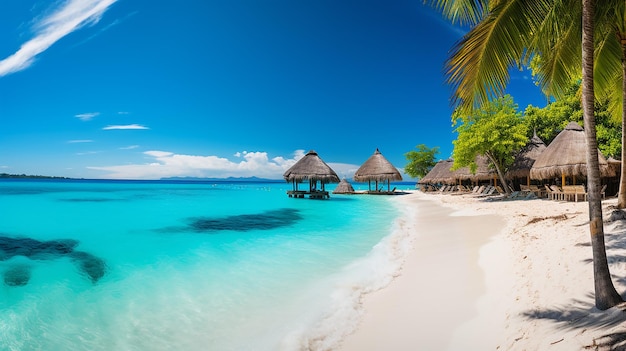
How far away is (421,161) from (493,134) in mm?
26845

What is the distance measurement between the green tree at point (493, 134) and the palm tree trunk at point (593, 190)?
543 inches

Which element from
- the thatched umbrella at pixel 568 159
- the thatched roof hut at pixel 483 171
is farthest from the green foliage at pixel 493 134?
the thatched roof hut at pixel 483 171

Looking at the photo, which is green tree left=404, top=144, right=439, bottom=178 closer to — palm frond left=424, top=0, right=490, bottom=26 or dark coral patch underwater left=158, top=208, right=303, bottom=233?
dark coral patch underwater left=158, top=208, right=303, bottom=233

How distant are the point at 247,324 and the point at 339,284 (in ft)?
5.79

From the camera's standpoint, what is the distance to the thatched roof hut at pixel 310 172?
2486 centimetres

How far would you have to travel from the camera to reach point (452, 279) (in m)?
4.69

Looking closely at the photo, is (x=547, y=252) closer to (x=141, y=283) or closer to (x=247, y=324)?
(x=247, y=324)

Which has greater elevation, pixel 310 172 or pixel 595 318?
pixel 310 172

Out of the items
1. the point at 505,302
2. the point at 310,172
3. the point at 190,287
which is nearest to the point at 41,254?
the point at 190,287

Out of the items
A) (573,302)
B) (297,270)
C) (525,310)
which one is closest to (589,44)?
(573,302)

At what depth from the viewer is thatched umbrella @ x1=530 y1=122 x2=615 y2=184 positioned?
13164 mm

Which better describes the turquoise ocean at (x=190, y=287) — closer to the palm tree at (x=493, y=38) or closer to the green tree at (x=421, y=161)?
the palm tree at (x=493, y=38)

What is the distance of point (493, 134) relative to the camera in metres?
15.7

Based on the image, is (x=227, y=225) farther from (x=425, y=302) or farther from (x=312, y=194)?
(x=312, y=194)
